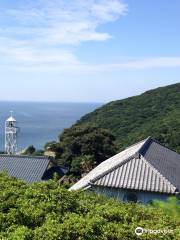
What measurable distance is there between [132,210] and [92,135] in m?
39.8

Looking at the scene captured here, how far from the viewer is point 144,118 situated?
79.6 meters

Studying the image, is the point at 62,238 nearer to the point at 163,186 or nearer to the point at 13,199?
the point at 13,199

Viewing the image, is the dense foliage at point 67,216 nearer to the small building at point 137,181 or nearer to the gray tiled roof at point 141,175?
the small building at point 137,181

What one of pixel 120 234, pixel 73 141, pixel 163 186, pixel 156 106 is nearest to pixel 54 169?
pixel 73 141

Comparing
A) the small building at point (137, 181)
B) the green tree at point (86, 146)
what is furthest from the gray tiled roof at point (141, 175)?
the green tree at point (86, 146)

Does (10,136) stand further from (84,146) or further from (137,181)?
(137,181)

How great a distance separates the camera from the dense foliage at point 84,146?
49.4m

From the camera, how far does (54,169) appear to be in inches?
1569

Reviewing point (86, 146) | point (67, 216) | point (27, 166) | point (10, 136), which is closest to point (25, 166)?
point (27, 166)

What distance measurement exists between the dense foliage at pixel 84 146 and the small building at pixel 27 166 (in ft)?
35.8

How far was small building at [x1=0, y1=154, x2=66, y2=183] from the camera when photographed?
35.0 meters

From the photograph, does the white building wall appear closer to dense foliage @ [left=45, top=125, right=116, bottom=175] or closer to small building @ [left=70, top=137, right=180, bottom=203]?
small building @ [left=70, top=137, right=180, bottom=203]

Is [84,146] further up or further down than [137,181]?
further down

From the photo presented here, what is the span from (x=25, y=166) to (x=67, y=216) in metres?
26.6
